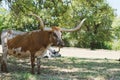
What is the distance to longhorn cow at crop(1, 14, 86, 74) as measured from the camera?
524 inches

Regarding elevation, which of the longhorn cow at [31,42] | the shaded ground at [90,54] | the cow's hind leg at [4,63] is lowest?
the shaded ground at [90,54]

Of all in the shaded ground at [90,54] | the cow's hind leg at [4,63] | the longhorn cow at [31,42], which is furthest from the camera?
the shaded ground at [90,54]

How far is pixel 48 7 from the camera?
24359 millimetres

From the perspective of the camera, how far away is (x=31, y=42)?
1381 cm

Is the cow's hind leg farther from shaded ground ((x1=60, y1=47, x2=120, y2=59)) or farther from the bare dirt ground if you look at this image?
the bare dirt ground

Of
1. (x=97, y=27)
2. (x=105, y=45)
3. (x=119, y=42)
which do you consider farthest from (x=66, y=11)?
(x=119, y=42)

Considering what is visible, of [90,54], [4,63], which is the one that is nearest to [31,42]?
[4,63]

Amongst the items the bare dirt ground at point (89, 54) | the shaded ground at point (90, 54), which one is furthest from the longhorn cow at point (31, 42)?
the bare dirt ground at point (89, 54)

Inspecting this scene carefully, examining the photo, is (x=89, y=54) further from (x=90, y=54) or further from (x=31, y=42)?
(x=31, y=42)

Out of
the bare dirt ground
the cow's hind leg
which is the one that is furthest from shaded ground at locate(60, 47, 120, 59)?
the cow's hind leg

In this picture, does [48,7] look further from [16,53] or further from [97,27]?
[97,27]

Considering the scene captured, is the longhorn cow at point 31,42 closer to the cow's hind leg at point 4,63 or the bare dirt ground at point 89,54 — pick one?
the cow's hind leg at point 4,63

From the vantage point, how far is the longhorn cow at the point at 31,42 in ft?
43.6

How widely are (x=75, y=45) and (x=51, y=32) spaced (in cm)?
5064
